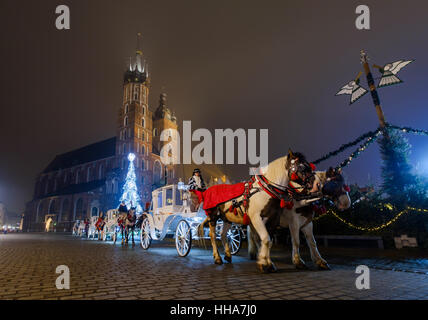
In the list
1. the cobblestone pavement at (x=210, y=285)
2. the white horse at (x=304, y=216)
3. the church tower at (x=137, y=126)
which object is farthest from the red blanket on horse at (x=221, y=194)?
the church tower at (x=137, y=126)

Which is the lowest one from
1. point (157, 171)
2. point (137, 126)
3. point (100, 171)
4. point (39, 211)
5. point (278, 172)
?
point (39, 211)

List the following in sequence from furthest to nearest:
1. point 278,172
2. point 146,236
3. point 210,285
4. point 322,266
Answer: point 146,236 → point 278,172 → point 322,266 → point 210,285

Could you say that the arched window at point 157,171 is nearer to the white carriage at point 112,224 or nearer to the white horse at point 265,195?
the white carriage at point 112,224

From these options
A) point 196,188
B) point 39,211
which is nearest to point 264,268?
point 196,188

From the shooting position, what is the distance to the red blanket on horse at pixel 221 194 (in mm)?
5914

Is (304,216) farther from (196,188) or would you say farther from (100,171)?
(100,171)

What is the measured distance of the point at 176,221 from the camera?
370 inches

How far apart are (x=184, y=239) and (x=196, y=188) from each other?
165 centimetres

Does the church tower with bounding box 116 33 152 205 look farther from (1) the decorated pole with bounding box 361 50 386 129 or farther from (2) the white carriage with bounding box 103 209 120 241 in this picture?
(1) the decorated pole with bounding box 361 50 386 129

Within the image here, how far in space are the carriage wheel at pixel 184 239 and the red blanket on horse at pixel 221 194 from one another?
1.30 metres

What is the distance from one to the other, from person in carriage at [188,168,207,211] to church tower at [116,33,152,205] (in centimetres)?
5034

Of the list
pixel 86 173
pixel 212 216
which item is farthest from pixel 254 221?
pixel 86 173

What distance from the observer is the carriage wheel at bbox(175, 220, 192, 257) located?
292 inches
